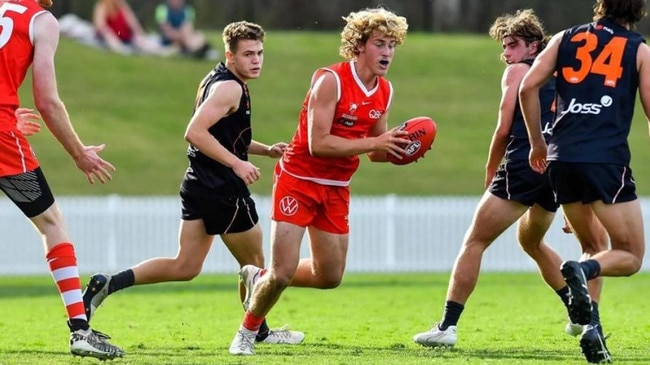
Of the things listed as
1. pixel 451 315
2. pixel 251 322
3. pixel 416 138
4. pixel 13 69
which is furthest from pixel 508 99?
pixel 13 69

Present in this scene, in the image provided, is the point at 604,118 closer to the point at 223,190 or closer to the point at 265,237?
the point at 223,190

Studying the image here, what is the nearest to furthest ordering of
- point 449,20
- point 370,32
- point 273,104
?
1. point 370,32
2. point 273,104
3. point 449,20

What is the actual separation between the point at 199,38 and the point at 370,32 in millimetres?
30436

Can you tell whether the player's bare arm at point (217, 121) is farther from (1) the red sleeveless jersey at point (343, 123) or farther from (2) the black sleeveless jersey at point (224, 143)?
(1) the red sleeveless jersey at point (343, 123)

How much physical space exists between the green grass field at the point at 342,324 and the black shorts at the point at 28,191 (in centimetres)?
94

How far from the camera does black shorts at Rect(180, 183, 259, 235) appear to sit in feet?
29.0

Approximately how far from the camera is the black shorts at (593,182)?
24.2 feet

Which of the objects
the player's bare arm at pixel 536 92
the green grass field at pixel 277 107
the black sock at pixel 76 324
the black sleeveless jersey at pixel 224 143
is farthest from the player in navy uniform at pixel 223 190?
the green grass field at pixel 277 107

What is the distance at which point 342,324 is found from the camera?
10883 mm

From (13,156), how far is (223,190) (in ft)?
5.87

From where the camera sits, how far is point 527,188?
8688 mm

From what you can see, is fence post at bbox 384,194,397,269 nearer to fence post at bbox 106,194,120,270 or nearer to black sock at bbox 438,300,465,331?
fence post at bbox 106,194,120,270

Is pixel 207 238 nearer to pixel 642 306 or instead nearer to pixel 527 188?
pixel 527 188

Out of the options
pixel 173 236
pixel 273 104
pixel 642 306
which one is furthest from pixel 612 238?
pixel 273 104
